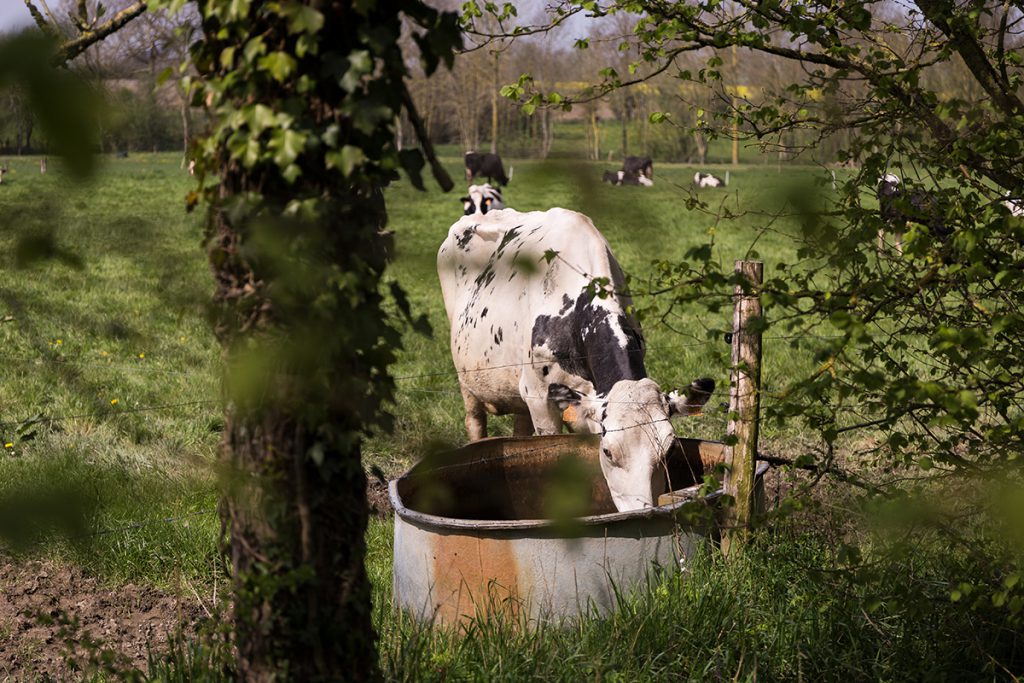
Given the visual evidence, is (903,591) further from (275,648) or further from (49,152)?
(49,152)

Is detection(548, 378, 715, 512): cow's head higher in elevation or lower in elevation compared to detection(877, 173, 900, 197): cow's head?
lower

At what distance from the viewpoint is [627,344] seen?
16.3ft

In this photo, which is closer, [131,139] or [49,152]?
[49,152]

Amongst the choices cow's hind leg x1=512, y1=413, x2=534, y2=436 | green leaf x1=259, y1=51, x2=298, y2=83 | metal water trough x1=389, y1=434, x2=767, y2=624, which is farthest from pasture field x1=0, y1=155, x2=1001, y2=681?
cow's hind leg x1=512, y1=413, x2=534, y2=436

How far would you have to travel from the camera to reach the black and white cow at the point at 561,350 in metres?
4.44

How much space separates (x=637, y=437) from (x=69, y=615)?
2508mm

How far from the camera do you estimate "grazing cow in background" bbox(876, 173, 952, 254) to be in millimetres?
3205

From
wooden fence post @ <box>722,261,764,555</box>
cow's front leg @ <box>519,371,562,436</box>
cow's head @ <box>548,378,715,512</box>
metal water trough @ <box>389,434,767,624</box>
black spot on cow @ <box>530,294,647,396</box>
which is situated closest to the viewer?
metal water trough @ <box>389,434,767,624</box>

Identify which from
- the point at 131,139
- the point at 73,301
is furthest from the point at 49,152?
the point at 73,301

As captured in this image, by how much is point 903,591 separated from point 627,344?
2.24m

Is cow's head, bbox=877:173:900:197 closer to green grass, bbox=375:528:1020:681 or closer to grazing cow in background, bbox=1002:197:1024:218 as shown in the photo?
grazing cow in background, bbox=1002:197:1024:218

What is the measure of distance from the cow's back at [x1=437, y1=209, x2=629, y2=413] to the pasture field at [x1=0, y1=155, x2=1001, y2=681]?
2.44ft

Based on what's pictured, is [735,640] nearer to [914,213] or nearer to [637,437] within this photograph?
[637,437]

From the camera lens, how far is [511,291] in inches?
242
